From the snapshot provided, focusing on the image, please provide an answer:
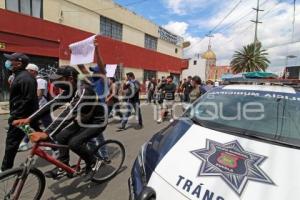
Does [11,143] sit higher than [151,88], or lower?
lower

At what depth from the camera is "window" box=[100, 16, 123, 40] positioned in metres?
20.8

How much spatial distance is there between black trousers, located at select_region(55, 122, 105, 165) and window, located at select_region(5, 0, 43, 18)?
12344 mm

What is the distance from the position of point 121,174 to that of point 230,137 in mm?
2501

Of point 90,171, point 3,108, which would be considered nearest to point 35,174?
point 90,171

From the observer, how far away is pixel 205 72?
49.7 m

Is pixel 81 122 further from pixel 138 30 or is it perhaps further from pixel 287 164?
pixel 138 30

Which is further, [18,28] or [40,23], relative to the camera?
[40,23]

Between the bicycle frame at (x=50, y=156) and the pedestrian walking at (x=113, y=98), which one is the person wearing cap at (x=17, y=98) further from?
the pedestrian walking at (x=113, y=98)

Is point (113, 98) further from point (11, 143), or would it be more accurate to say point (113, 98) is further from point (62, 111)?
point (62, 111)

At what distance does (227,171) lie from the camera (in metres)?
2.12

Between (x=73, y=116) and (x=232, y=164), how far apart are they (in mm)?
2311

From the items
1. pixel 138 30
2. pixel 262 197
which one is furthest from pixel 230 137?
pixel 138 30

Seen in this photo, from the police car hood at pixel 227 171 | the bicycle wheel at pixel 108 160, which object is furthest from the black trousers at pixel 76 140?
the police car hood at pixel 227 171

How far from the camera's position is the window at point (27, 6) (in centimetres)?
1354
